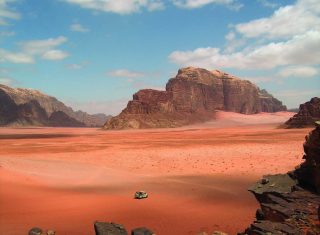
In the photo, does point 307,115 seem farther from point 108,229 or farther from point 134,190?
point 108,229

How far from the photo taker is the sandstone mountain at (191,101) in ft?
352

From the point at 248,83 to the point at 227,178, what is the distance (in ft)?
487

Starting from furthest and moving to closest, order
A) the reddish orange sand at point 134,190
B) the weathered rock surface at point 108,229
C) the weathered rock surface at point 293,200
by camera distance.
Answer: the reddish orange sand at point 134,190
the weathered rock surface at point 108,229
the weathered rock surface at point 293,200

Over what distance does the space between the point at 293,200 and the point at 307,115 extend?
62.3 metres

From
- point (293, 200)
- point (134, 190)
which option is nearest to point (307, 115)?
point (134, 190)

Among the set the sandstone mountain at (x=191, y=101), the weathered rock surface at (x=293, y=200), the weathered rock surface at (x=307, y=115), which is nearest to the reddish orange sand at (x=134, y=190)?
the weathered rock surface at (x=293, y=200)

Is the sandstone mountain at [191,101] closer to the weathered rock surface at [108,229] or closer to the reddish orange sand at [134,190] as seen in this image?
the reddish orange sand at [134,190]

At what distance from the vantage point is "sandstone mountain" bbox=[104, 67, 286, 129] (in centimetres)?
10744

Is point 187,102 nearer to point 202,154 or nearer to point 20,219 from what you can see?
point 202,154

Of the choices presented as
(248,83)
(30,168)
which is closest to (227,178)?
(30,168)

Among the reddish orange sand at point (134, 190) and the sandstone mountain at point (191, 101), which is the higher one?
the sandstone mountain at point (191, 101)

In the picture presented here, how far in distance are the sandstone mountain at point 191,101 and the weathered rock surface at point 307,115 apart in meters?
44.1

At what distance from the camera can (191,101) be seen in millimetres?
133625

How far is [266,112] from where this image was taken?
551 feet
